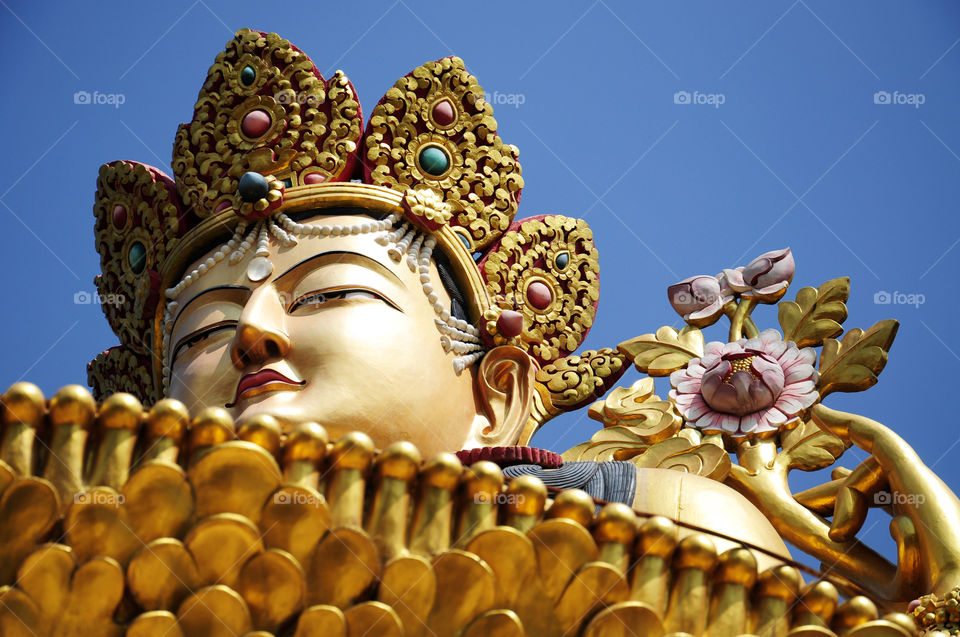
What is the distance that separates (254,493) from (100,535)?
25 centimetres

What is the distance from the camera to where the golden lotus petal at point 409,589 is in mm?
2221

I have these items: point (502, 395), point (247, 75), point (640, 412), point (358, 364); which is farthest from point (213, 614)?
point (247, 75)

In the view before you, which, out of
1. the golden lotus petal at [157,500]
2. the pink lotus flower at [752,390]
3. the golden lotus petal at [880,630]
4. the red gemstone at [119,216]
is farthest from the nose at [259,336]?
the golden lotus petal at [880,630]

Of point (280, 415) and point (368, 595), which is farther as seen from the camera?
point (280, 415)

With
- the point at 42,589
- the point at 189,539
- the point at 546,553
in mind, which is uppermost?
the point at 546,553

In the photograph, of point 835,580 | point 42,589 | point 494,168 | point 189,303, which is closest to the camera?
point 42,589

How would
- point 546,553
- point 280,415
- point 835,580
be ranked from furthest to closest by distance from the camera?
1. point 280,415
2. point 835,580
3. point 546,553

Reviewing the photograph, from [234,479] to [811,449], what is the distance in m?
2.24

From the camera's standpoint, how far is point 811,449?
3963mm

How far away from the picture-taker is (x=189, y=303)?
4.00 meters

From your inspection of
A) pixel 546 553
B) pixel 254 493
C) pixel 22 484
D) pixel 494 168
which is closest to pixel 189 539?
pixel 254 493

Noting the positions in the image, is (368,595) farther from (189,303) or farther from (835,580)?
(189,303)

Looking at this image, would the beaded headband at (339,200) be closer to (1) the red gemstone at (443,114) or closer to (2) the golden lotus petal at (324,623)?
(1) the red gemstone at (443,114)

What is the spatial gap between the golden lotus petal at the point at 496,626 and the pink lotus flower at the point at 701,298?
227 cm
